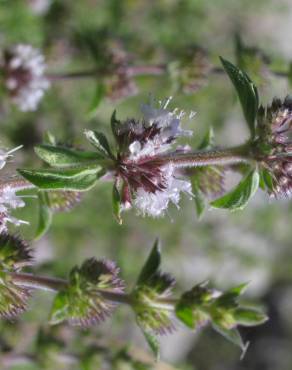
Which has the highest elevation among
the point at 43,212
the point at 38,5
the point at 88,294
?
the point at 38,5

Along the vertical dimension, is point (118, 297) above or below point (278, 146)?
below

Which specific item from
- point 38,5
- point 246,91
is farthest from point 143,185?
point 38,5

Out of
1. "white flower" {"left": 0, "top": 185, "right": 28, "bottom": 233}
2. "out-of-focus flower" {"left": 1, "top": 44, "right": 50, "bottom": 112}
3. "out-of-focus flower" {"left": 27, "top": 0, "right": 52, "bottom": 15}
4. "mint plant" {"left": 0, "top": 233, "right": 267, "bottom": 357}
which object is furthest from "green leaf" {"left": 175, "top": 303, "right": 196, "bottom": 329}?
"out-of-focus flower" {"left": 27, "top": 0, "right": 52, "bottom": 15}

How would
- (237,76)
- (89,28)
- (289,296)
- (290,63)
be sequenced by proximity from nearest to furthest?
(237,76), (290,63), (89,28), (289,296)

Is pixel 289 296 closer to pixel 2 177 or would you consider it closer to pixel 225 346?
pixel 225 346

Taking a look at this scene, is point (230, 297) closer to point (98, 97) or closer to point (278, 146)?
point (278, 146)

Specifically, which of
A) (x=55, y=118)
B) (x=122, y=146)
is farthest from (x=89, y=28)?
(x=122, y=146)
